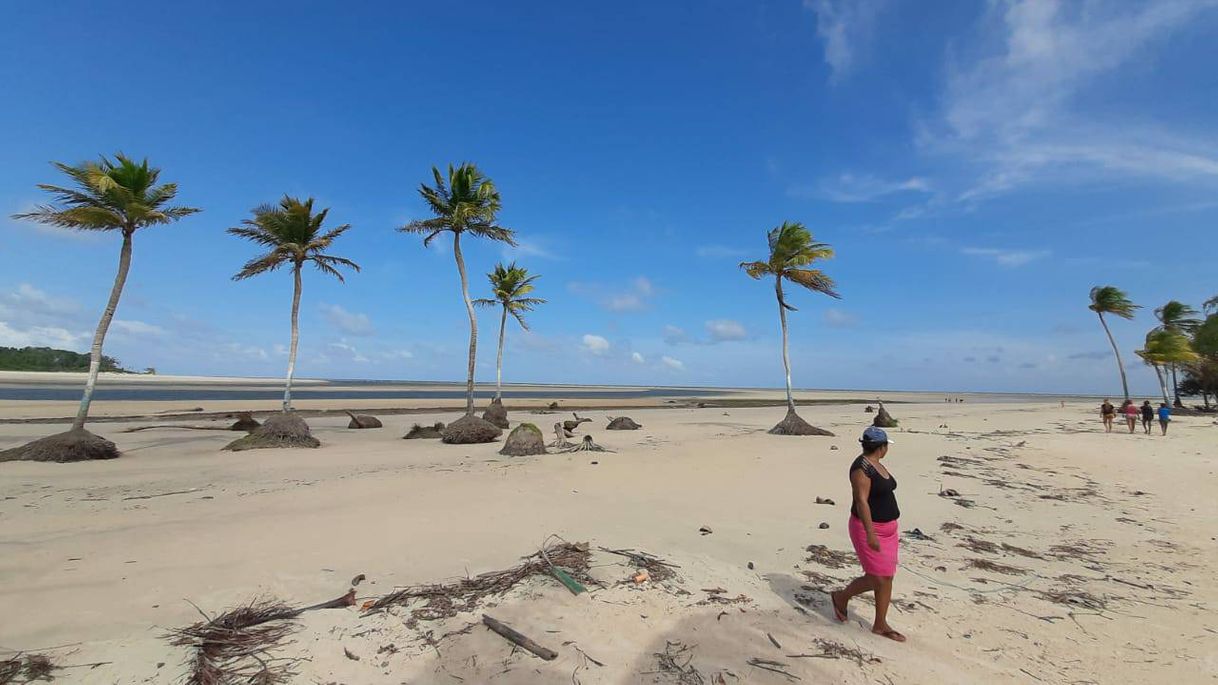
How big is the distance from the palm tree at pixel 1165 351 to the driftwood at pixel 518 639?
48249 millimetres

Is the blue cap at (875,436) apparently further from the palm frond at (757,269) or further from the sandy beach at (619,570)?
the palm frond at (757,269)

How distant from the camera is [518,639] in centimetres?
392

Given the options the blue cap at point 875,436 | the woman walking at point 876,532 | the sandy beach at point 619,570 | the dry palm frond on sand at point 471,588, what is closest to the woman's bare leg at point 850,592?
the woman walking at point 876,532

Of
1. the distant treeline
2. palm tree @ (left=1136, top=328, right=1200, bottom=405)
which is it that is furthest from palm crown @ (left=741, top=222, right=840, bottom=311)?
the distant treeline

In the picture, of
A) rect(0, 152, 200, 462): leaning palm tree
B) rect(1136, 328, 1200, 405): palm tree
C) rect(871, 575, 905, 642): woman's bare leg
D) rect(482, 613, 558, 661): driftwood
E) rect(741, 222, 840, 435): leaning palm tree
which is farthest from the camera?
rect(1136, 328, 1200, 405): palm tree

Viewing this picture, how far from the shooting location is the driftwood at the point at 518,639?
3781 millimetres

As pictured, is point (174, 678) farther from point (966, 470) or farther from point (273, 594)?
point (966, 470)

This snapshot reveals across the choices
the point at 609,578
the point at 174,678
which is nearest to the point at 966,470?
the point at 609,578

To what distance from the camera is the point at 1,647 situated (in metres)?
3.86

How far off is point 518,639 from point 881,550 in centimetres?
311

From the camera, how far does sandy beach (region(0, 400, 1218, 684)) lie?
12.7 feet

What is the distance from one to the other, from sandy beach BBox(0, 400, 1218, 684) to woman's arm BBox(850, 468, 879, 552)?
0.82 m

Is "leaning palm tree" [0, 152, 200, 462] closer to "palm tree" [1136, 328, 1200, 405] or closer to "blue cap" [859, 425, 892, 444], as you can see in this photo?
"blue cap" [859, 425, 892, 444]

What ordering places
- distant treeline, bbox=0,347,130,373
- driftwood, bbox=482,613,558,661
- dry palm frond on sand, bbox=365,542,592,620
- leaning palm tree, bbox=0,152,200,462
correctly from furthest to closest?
distant treeline, bbox=0,347,130,373, leaning palm tree, bbox=0,152,200,462, dry palm frond on sand, bbox=365,542,592,620, driftwood, bbox=482,613,558,661
